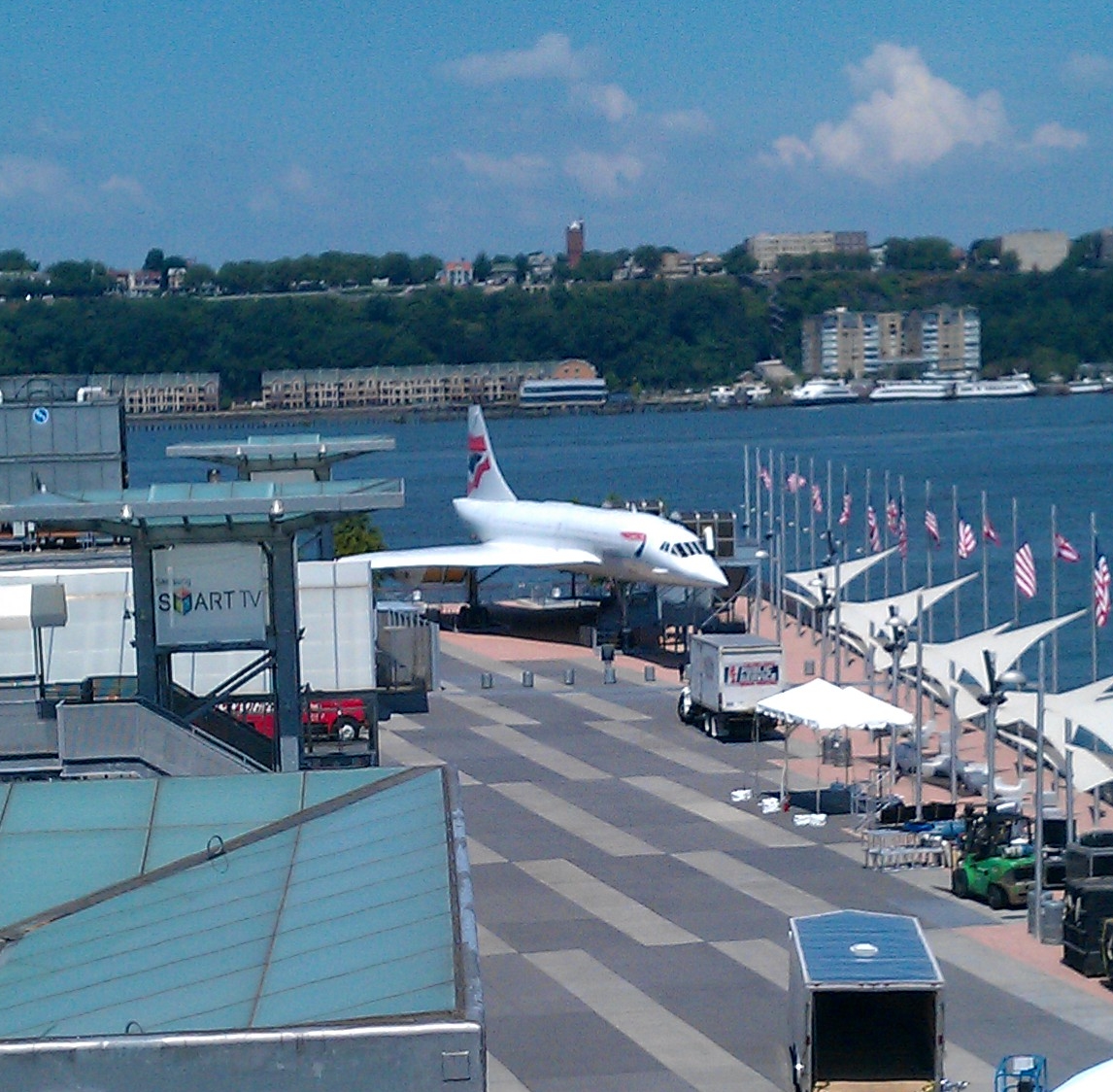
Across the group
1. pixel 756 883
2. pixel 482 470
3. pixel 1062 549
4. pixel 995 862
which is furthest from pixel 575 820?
pixel 482 470

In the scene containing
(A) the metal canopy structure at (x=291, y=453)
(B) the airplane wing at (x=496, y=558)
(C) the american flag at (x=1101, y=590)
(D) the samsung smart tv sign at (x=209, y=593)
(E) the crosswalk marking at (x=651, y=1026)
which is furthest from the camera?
(B) the airplane wing at (x=496, y=558)

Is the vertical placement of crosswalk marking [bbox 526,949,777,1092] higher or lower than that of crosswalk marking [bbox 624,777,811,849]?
higher

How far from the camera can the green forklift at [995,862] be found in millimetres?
30969

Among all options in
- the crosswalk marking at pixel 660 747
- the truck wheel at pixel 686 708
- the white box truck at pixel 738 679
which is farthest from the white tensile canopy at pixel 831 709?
the truck wheel at pixel 686 708

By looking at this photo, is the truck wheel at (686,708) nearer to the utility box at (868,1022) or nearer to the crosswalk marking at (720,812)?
the crosswalk marking at (720,812)

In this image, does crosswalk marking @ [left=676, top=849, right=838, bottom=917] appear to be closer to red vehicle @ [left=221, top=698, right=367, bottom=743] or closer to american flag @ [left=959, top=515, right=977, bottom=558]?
red vehicle @ [left=221, top=698, right=367, bottom=743]

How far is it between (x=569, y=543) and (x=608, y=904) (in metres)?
36.9

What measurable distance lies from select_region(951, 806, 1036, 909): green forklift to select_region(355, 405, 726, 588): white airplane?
2564 centimetres

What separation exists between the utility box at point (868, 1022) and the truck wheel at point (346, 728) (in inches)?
815

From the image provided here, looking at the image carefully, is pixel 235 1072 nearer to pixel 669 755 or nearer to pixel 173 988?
pixel 173 988

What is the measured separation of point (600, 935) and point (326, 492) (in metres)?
7.35

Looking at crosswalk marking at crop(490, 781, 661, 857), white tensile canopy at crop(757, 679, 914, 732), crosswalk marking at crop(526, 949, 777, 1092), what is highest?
white tensile canopy at crop(757, 679, 914, 732)

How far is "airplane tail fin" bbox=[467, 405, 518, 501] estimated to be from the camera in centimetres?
8162

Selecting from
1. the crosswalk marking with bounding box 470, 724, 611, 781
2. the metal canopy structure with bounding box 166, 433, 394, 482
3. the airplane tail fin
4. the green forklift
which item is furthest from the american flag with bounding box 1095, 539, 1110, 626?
the airplane tail fin
